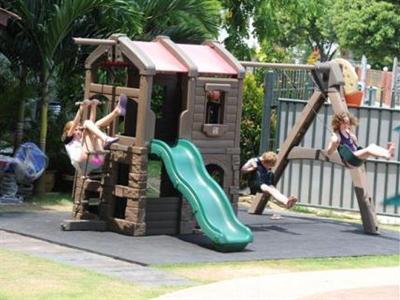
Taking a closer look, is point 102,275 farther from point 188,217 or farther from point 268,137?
point 268,137

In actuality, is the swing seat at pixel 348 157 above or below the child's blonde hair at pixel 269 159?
above

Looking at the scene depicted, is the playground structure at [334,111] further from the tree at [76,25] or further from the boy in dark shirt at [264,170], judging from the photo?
the tree at [76,25]

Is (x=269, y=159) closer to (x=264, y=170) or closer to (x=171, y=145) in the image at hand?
(x=264, y=170)

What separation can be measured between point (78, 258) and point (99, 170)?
102 inches

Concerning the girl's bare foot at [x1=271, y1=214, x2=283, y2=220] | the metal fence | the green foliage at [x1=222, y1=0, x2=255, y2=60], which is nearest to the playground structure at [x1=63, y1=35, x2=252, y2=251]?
the girl's bare foot at [x1=271, y1=214, x2=283, y2=220]

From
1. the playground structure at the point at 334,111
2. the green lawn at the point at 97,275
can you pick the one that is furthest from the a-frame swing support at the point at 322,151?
the green lawn at the point at 97,275

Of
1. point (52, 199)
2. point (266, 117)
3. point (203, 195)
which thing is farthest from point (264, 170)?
point (52, 199)

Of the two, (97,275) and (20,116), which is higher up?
(20,116)

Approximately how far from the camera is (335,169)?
1584 centimetres

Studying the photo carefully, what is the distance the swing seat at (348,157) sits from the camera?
40.7 feet

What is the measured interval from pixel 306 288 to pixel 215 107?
432 cm

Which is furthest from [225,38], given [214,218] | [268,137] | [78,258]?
[78,258]

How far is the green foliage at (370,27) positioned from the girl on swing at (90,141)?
43505 millimetres

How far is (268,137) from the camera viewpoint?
1672cm
